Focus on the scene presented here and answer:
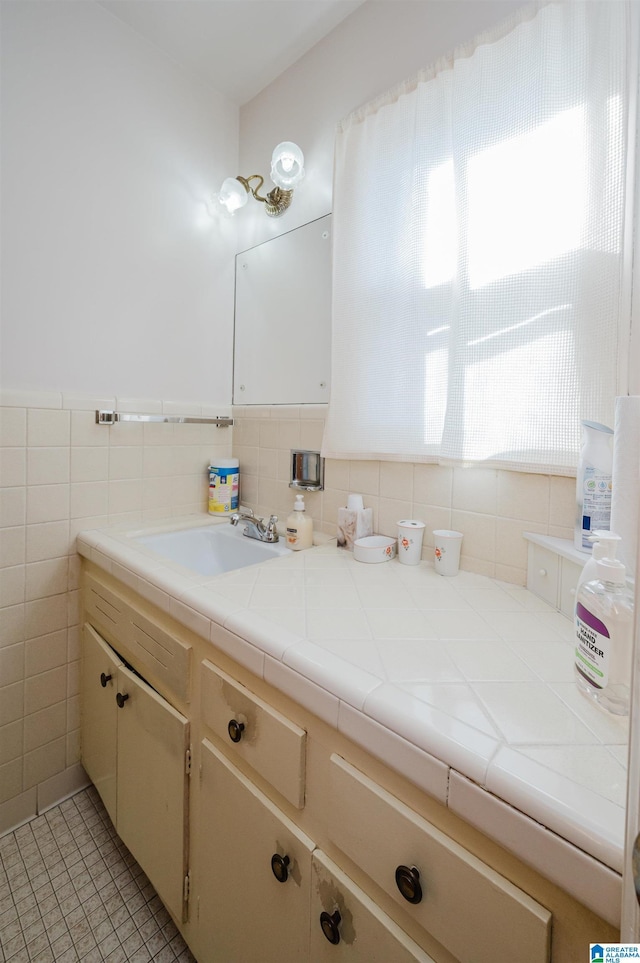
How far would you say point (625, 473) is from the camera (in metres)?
0.62

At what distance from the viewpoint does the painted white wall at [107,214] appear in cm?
112

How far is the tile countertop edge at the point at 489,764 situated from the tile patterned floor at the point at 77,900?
905 mm

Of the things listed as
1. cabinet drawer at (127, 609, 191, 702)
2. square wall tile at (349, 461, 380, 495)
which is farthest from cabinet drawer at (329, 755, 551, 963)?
square wall tile at (349, 461, 380, 495)

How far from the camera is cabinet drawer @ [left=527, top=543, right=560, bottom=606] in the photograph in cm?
80

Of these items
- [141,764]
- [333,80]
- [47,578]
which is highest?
[333,80]

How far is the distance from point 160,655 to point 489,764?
70 cm

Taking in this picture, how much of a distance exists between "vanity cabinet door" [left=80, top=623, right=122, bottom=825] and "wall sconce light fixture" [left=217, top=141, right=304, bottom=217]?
1.54 meters

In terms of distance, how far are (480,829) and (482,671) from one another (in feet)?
0.65

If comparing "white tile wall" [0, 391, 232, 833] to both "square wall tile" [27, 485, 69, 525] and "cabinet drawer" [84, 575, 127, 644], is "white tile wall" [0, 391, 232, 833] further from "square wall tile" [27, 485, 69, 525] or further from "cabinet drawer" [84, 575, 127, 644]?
"cabinet drawer" [84, 575, 127, 644]

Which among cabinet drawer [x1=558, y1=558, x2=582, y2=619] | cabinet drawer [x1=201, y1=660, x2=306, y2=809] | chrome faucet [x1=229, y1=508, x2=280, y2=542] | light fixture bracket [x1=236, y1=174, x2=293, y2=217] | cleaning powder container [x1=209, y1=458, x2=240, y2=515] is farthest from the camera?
cleaning powder container [x1=209, y1=458, x2=240, y2=515]

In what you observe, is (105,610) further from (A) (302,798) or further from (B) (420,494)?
(B) (420,494)

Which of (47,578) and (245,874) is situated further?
(47,578)

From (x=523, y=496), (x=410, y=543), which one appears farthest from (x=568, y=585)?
(x=410, y=543)

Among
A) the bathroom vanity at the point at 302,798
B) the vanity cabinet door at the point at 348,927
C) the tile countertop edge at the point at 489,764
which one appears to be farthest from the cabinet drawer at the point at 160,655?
the vanity cabinet door at the point at 348,927
